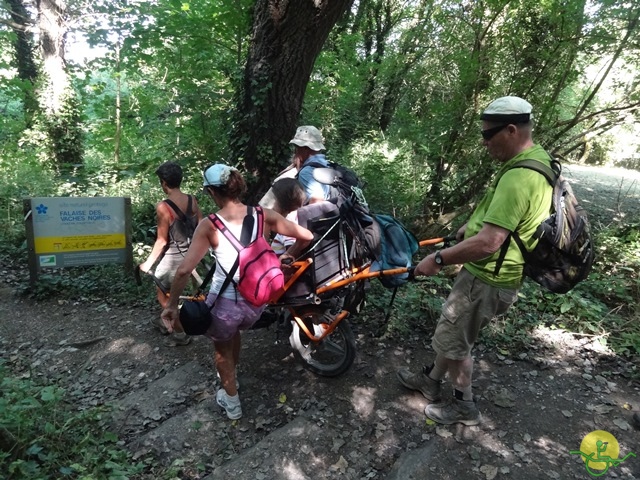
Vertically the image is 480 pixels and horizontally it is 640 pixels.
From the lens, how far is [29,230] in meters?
5.02

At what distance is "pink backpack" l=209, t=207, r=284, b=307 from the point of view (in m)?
2.70

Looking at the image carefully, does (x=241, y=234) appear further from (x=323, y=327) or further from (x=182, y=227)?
(x=182, y=227)

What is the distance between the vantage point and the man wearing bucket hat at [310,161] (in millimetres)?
3574

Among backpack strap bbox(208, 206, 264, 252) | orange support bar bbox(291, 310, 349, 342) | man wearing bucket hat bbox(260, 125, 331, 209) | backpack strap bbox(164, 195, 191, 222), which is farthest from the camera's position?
backpack strap bbox(164, 195, 191, 222)

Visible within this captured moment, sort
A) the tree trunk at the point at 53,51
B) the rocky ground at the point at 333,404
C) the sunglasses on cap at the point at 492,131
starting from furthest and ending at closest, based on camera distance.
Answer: the tree trunk at the point at 53,51 → the rocky ground at the point at 333,404 → the sunglasses on cap at the point at 492,131

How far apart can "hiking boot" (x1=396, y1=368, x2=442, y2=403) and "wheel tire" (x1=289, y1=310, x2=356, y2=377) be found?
1.70 ft

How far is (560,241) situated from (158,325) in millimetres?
4272

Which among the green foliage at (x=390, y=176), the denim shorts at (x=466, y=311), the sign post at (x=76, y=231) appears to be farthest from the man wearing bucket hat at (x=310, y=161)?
the green foliage at (x=390, y=176)

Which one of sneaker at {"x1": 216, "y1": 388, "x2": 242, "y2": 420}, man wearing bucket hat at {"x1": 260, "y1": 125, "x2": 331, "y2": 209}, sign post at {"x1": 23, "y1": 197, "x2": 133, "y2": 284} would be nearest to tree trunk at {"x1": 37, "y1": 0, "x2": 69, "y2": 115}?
sign post at {"x1": 23, "y1": 197, "x2": 133, "y2": 284}

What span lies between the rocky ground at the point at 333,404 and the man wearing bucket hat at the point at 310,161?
5.70 ft

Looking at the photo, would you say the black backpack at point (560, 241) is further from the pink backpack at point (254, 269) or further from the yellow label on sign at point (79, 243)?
the yellow label on sign at point (79, 243)

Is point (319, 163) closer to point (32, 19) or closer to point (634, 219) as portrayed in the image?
point (634, 219)

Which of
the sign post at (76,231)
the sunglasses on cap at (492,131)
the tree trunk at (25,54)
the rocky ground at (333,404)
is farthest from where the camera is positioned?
the tree trunk at (25,54)

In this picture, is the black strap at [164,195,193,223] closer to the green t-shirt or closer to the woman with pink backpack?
the woman with pink backpack
